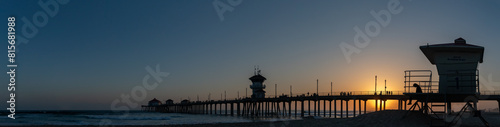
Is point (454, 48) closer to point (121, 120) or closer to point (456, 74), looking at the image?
point (456, 74)

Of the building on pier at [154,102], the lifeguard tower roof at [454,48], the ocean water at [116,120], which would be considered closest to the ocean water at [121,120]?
the ocean water at [116,120]

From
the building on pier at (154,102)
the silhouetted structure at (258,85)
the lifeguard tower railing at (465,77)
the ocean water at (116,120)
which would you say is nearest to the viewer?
the lifeguard tower railing at (465,77)

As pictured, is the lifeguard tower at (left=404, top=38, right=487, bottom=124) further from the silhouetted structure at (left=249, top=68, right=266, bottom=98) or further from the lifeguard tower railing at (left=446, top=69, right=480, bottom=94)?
the silhouetted structure at (left=249, top=68, right=266, bottom=98)

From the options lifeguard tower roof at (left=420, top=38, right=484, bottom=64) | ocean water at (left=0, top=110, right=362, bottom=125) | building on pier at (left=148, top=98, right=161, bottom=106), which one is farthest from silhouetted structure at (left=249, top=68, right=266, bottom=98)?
building on pier at (left=148, top=98, right=161, bottom=106)

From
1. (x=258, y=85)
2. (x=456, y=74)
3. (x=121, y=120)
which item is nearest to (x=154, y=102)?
(x=258, y=85)

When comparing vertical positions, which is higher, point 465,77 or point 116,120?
point 465,77

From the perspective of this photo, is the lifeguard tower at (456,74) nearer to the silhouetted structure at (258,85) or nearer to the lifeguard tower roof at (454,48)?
the lifeguard tower roof at (454,48)

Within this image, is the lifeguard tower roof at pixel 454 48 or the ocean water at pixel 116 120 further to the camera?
the ocean water at pixel 116 120

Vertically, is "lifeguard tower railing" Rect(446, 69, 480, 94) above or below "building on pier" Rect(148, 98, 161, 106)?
above

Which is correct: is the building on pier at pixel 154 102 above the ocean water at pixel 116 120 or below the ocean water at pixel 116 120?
below

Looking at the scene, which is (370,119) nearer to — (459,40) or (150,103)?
(459,40)

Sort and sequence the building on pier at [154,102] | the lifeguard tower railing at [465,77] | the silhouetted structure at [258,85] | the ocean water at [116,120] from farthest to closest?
the building on pier at [154,102], the silhouetted structure at [258,85], the ocean water at [116,120], the lifeguard tower railing at [465,77]

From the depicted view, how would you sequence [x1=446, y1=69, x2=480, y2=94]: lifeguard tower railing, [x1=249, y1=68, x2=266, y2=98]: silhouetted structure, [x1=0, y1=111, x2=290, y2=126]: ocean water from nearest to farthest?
[x1=446, y1=69, x2=480, y2=94]: lifeguard tower railing < [x1=0, y1=111, x2=290, y2=126]: ocean water < [x1=249, y1=68, x2=266, y2=98]: silhouetted structure

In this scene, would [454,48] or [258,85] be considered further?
[258,85]
